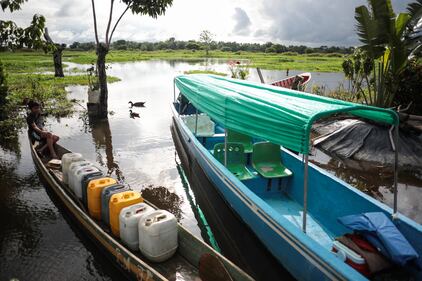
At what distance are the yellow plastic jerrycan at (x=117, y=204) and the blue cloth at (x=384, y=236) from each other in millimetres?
3108

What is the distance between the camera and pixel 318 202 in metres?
5.56

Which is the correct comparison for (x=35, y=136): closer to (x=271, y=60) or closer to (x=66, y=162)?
(x=66, y=162)

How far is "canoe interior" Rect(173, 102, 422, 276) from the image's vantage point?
429 centimetres

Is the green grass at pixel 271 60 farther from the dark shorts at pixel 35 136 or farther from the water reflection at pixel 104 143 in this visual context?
the dark shorts at pixel 35 136

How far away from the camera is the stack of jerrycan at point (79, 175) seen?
18.9 ft

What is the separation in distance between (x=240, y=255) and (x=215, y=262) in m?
2.01

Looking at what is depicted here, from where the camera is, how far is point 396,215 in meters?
4.13

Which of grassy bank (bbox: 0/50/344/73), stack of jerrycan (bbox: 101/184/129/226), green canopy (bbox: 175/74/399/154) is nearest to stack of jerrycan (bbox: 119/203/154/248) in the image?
stack of jerrycan (bbox: 101/184/129/226)

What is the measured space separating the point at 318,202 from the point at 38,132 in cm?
733

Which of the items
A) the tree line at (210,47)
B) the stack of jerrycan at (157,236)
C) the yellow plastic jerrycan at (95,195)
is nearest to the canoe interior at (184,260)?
the stack of jerrycan at (157,236)

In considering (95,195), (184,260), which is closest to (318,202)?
(184,260)

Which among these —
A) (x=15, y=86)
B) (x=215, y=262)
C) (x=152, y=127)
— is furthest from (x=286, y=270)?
(x=15, y=86)

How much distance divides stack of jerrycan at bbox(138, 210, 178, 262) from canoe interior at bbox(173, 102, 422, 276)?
1393 mm

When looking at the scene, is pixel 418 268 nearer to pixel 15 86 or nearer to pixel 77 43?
pixel 15 86
